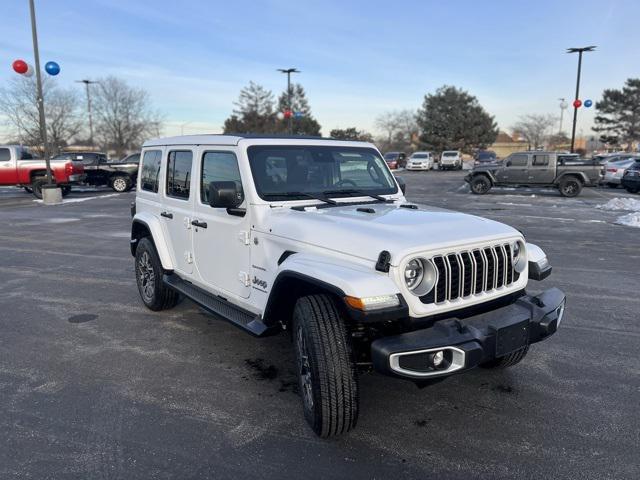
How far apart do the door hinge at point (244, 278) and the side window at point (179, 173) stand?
1176 mm

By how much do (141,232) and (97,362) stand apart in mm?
1813

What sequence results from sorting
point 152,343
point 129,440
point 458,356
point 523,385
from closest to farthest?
point 458,356 < point 129,440 < point 523,385 < point 152,343

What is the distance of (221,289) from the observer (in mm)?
4195

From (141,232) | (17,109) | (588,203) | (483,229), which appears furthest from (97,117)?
(483,229)

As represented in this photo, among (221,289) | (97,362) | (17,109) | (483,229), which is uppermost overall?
(17,109)

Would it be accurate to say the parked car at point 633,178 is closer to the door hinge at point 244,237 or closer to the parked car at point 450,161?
the door hinge at point 244,237

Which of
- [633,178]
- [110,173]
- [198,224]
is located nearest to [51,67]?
[110,173]

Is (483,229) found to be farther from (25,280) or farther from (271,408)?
(25,280)

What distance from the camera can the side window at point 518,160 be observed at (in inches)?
784

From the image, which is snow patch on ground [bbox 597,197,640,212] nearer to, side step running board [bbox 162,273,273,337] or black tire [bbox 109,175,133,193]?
side step running board [bbox 162,273,273,337]

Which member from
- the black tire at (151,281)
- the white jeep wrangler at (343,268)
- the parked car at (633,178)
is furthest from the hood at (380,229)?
the parked car at (633,178)

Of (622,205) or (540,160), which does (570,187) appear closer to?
(540,160)

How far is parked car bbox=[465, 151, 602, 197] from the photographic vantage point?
19.0m

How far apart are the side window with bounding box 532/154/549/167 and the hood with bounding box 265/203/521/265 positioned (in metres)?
17.9
